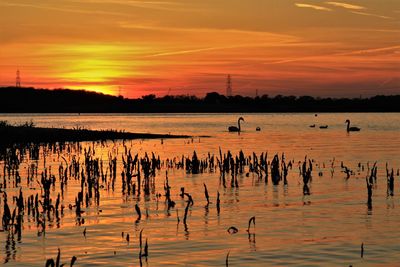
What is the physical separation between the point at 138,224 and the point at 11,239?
12.3 feet

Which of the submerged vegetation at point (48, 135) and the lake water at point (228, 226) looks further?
the submerged vegetation at point (48, 135)

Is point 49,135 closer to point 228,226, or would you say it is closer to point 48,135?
point 48,135

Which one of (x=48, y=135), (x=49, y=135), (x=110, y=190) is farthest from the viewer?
(x=49, y=135)

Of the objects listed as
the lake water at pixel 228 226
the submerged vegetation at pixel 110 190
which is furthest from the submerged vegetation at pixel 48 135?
the lake water at pixel 228 226

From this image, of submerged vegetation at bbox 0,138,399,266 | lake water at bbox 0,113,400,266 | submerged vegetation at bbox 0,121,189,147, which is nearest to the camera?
lake water at bbox 0,113,400,266

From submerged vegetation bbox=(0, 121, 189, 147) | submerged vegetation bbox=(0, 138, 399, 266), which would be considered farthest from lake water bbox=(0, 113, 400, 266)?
submerged vegetation bbox=(0, 121, 189, 147)

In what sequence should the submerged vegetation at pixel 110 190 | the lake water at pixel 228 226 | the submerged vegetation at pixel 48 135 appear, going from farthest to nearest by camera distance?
the submerged vegetation at pixel 48 135, the submerged vegetation at pixel 110 190, the lake water at pixel 228 226

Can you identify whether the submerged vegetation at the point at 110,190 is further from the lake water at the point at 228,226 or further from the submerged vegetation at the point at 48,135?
the submerged vegetation at the point at 48,135

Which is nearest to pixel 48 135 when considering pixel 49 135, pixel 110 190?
pixel 49 135

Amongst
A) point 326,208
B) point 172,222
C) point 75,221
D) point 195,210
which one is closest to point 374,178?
point 326,208

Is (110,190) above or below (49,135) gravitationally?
below

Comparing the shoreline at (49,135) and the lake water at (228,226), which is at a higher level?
the shoreline at (49,135)

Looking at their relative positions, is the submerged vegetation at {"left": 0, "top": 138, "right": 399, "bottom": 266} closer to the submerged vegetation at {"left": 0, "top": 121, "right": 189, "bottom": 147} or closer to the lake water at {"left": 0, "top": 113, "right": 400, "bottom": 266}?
the lake water at {"left": 0, "top": 113, "right": 400, "bottom": 266}

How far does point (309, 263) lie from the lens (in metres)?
14.4
